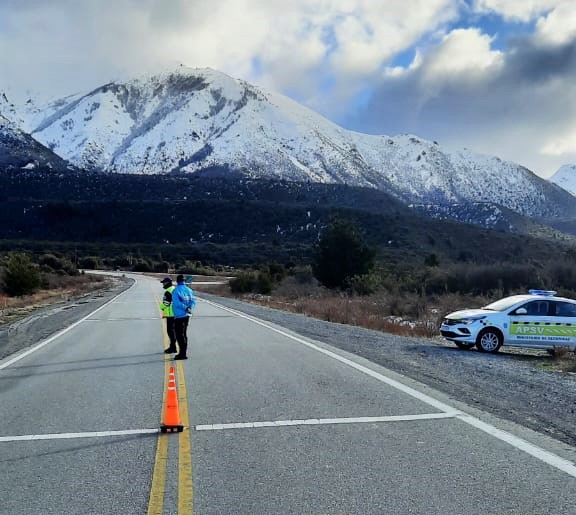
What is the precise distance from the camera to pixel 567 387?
385 inches

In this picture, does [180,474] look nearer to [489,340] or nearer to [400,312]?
[489,340]

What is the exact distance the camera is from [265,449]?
619 cm

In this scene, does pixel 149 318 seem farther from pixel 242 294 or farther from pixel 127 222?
pixel 127 222

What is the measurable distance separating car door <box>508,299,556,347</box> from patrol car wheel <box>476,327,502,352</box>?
275 millimetres

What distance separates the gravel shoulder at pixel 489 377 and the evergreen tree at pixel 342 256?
2471 centimetres

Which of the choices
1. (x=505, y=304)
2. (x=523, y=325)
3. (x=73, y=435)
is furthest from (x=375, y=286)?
(x=73, y=435)

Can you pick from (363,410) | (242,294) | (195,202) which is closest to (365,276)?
(242,294)

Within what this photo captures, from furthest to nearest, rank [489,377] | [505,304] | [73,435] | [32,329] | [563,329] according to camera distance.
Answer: [32,329] → [505,304] → [563,329] → [489,377] → [73,435]

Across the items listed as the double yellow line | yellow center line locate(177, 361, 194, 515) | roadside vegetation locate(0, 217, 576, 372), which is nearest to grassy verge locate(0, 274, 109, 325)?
roadside vegetation locate(0, 217, 576, 372)

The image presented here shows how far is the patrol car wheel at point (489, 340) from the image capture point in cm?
1478

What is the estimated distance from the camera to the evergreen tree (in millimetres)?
42469

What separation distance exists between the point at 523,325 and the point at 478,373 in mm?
4061

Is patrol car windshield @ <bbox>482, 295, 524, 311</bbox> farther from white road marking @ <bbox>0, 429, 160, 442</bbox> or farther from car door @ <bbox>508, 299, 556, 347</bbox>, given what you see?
white road marking @ <bbox>0, 429, 160, 442</bbox>

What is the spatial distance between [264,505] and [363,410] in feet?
10.7
